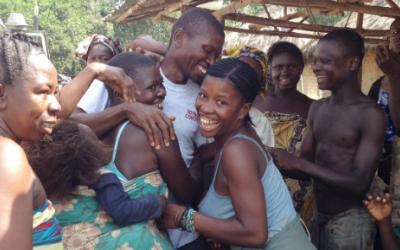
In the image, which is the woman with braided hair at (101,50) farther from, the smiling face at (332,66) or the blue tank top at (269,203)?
the blue tank top at (269,203)

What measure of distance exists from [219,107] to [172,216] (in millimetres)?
533

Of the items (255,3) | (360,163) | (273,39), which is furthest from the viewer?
(273,39)

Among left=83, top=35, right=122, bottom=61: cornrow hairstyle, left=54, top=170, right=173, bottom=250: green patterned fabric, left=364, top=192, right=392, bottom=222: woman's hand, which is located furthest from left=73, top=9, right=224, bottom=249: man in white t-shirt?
left=83, top=35, right=122, bottom=61: cornrow hairstyle

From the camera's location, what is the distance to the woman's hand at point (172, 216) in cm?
204

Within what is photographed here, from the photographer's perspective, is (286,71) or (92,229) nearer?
(92,229)

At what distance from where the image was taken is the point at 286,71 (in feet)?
14.0

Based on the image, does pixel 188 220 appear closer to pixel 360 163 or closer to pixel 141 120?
pixel 141 120

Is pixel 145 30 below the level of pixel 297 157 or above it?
below

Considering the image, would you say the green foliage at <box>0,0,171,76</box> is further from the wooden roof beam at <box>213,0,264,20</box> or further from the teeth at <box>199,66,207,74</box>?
the teeth at <box>199,66,207,74</box>

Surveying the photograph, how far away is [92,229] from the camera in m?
1.79

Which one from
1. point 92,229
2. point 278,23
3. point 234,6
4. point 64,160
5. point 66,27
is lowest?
point 66,27

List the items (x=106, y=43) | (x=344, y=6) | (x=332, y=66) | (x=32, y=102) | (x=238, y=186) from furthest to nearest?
(x=344, y=6) < (x=106, y=43) < (x=332, y=66) < (x=238, y=186) < (x=32, y=102)

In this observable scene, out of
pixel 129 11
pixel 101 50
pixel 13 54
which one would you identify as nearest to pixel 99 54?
pixel 101 50

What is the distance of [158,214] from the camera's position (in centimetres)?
189
